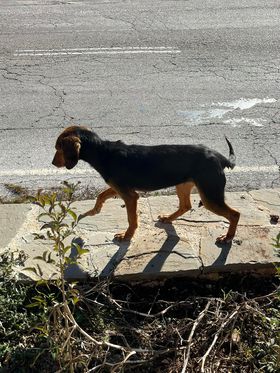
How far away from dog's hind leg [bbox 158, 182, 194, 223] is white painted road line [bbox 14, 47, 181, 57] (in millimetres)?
5773

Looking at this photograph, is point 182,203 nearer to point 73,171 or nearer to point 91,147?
point 91,147

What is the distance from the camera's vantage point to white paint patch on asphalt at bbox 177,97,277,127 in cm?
671

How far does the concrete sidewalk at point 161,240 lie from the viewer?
372cm

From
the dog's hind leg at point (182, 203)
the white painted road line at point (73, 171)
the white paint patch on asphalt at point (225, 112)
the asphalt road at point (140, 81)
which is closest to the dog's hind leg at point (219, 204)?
the dog's hind leg at point (182, 203)

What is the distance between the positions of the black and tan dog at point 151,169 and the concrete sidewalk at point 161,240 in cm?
12

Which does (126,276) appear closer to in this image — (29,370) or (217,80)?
(29,370)

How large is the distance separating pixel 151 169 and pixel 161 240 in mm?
549

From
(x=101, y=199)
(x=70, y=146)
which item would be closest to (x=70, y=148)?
(x=70, y=146)

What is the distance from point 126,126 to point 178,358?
3.93 metres

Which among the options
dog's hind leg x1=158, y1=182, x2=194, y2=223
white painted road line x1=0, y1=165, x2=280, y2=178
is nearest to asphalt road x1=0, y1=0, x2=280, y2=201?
white painted road line x1=0, y1=165, x2=280, y2=178

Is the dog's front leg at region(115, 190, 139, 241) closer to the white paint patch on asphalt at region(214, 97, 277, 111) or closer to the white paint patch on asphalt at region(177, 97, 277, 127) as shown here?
the white paint patch on asphalt at region(177, 97, 277, 127)

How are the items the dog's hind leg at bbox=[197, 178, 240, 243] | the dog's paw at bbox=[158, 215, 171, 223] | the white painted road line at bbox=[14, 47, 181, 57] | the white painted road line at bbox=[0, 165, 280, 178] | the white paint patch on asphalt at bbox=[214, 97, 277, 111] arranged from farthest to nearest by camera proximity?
the white painted road line at bbox=[14, 47, 181, 57] < the white paint patch on asphalt at bbox=[214, 97, 277, 111] < the white painted road line at bbox=[0, 165, 280, 178] < the dog's paw at bbox=[158, 215, 171, 223] < the dog's hind leg at bbox=[197, 178, 240, 243]

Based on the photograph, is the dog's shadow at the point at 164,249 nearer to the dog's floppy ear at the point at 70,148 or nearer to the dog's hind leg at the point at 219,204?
the dog's hind leg at the point at 219,204

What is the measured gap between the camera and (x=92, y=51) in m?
9.65
